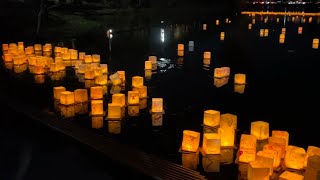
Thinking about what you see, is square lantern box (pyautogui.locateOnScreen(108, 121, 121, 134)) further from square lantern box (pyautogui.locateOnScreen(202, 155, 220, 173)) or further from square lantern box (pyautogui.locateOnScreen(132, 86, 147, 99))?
square lantern box (pyautogui.locateOnScreen(202, 155, 220, 173))

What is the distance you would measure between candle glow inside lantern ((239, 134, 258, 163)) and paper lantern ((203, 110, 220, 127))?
4.33 ft

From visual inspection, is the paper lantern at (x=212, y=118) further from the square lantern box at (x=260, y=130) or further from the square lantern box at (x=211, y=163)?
the square lantern box at (x=211, y=163)

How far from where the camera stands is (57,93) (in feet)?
27.6

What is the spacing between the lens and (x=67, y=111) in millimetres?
7812

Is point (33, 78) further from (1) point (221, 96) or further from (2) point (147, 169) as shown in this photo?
(2) point (147, 169)

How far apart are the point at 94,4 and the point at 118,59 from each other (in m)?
14.7

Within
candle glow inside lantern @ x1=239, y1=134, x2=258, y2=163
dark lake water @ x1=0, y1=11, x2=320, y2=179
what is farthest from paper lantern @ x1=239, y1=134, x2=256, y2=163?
dark lake water @ x1=0, y1=11, x2=320, y2=179

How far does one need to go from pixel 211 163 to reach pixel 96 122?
2.76m

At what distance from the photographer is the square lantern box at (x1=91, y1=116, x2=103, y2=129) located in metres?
6.99

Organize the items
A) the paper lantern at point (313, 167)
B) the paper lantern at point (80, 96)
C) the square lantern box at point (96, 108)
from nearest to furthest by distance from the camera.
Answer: the paper lantern at point (313, 167), the square lantern box at point (96, 108), the paper lantern at point (80, 96)

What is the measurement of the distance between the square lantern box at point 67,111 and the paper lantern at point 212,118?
9.72 ft

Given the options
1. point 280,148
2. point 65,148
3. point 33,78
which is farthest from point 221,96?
point 33,78

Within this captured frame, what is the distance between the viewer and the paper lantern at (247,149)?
17.7 feet

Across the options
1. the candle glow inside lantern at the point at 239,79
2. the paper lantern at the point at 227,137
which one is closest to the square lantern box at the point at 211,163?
the paper lantern at the point at 227,137
